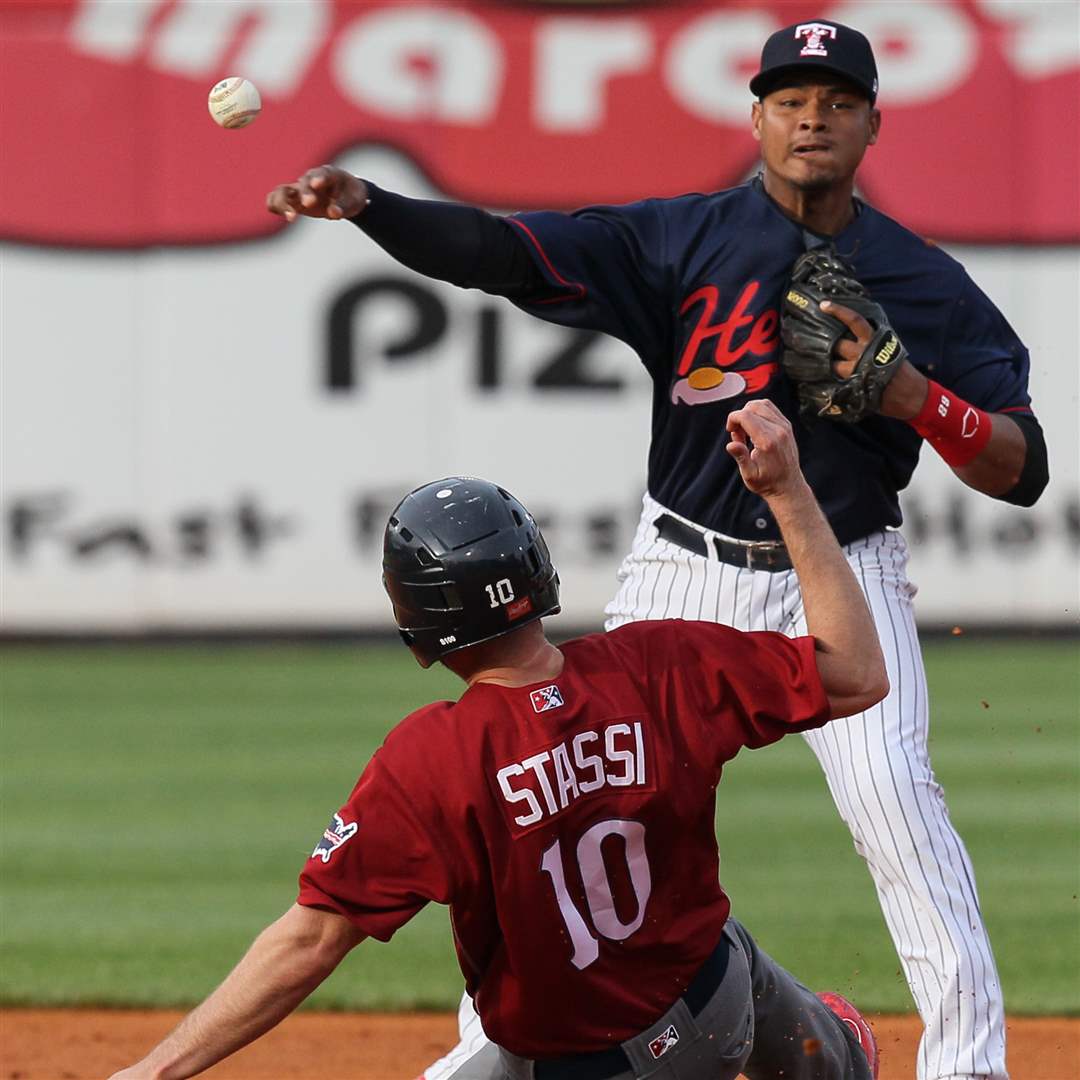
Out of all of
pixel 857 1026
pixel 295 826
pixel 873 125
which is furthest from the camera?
pixel 295 826

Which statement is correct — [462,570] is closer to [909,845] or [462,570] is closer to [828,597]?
[828,597]

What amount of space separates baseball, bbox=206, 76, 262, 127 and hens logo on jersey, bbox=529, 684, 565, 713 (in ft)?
5.39

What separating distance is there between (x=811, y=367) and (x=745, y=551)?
0.42 m

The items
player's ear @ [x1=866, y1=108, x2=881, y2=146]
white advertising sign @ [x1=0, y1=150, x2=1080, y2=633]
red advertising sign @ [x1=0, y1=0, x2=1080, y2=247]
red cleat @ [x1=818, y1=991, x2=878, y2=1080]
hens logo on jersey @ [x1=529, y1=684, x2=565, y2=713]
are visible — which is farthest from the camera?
red advertising sign @ [x1=0, y1=0, x2=1080, y2=247]

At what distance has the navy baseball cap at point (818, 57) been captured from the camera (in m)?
3.94

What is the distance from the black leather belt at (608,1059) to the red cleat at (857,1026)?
489 millimetres

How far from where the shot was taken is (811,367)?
380 centimetres

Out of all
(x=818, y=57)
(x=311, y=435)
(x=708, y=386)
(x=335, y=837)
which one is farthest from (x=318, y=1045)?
(x=311, y=435)

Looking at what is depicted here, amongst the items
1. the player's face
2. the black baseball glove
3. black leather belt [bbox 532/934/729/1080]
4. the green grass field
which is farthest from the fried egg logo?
the green grass field

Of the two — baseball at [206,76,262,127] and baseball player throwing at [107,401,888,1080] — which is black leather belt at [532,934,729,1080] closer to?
baseball player throwing at [107,401,888,1080]

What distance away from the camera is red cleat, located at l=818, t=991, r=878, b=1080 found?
3.43 m

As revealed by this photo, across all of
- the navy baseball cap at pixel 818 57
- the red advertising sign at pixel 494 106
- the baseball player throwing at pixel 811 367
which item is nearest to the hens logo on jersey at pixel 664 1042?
the baseball player throwing at pixel 811 367

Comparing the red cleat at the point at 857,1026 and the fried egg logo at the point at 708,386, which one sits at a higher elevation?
the fried egg logo at the point at 708,386

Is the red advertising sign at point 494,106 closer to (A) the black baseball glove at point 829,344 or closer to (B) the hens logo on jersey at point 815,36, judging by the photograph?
(B) the hens logo on jersey at point 815,36
